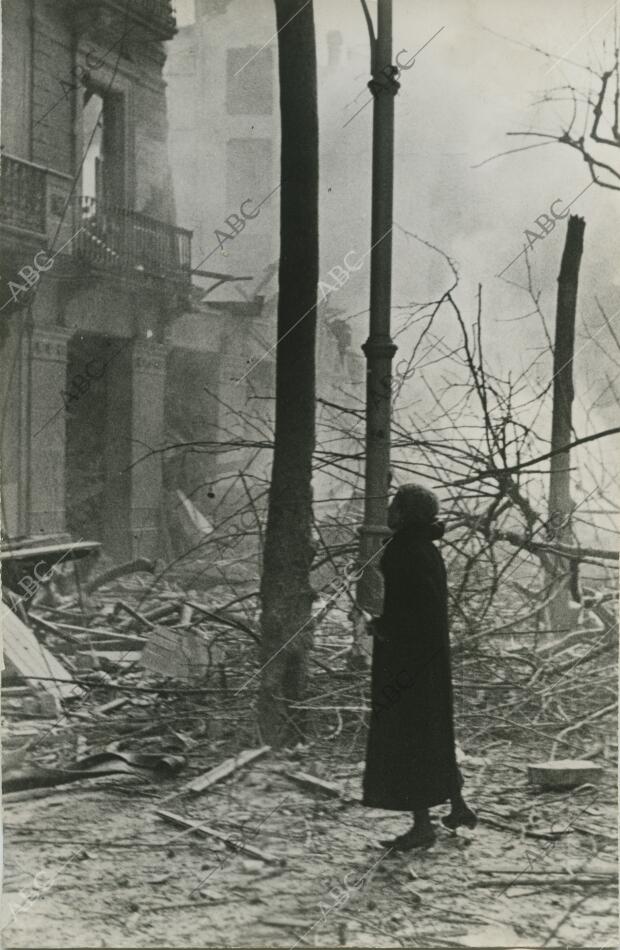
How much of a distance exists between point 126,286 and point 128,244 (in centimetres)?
20

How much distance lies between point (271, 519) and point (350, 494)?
1.31 ft

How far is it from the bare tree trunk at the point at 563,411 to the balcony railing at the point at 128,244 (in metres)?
1.82

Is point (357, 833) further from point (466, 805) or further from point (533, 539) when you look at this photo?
point (533, 539)

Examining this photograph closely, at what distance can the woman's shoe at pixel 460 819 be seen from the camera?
3.76 meters

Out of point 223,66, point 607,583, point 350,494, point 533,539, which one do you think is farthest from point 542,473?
point 223,66

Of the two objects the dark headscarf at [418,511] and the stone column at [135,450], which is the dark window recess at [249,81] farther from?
the dark headscarf at [418,511]

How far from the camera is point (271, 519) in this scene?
4.05m

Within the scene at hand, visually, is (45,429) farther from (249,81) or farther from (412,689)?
(412,689)

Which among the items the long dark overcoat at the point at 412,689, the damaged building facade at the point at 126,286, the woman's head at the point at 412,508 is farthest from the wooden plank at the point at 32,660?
the woman's head at the point at 412,508

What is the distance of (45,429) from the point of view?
13.4ft

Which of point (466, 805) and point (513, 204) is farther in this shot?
point (513, 204)

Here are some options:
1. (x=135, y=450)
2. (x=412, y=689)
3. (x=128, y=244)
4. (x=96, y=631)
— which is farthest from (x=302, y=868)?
(x=128, y=244)

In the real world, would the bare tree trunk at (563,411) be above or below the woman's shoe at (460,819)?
above

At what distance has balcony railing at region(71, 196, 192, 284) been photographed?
4020 millimetres
